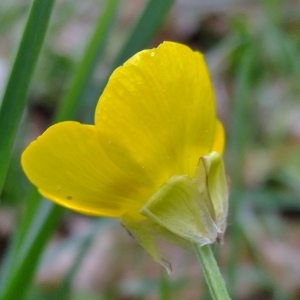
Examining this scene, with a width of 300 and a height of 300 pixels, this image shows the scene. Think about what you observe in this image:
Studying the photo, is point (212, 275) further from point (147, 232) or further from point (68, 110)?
point (68, 110)

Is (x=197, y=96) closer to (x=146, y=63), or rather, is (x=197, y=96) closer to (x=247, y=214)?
(x=146, y=63)

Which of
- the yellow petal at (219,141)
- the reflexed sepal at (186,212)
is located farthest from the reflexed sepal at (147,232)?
the yellow petal at (219,141)

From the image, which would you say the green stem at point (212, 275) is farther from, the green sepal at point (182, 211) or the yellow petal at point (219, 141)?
the yellow petal at point (219, 141)

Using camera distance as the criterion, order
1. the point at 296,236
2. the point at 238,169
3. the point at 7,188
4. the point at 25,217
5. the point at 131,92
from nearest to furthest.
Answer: the point at 131,92
the point at 25,217
the point at 238,169
the point at 7,188
the point at 296,236

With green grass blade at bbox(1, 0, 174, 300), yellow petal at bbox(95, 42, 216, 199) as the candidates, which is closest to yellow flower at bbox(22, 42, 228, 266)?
yellow petal at bbox(95, 42, 216, 199)

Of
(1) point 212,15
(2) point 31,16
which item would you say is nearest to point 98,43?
(2) point 31,16

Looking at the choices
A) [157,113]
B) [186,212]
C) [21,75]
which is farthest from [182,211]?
[21,75]

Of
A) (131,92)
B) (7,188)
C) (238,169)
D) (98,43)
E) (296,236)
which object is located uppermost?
(131,92)
